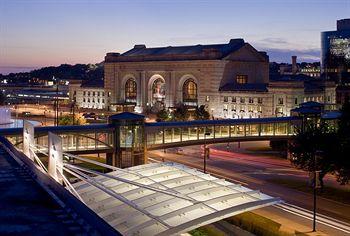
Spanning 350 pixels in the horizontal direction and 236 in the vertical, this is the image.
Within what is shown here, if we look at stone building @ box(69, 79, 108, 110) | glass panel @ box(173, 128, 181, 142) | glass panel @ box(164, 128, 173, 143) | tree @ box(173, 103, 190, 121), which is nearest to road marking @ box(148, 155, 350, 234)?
glass panel @ box(164, 128, 173, 143)

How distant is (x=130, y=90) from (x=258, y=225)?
110m

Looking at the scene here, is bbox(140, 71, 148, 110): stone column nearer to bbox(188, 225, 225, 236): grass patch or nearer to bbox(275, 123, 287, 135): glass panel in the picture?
bbox(275, 123, 287, 135): glass panel

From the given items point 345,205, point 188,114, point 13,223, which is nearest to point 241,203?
point 13,223

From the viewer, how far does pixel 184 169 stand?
3612 cm

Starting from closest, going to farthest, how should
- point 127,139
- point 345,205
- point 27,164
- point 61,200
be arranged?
point 61,200, point 27,164, point 345,205, point 127,139

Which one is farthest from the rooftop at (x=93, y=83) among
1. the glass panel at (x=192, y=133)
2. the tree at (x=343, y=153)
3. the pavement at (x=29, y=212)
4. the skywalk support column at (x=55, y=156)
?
the pavement at (x=29, y=212)

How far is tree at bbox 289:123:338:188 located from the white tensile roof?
1825 cm

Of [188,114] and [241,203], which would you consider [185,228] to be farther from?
[188,114]

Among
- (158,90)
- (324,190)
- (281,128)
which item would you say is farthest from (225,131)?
(158,90)

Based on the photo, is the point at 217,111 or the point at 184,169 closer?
the point at 184,169

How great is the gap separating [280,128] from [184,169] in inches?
1805

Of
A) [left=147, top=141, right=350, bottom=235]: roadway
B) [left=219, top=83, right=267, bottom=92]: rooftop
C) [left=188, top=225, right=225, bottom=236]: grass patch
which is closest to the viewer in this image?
[left=188, top=225, right=225, bottom=236]: grass patch

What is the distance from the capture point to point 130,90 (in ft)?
474

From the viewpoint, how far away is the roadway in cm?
4056
